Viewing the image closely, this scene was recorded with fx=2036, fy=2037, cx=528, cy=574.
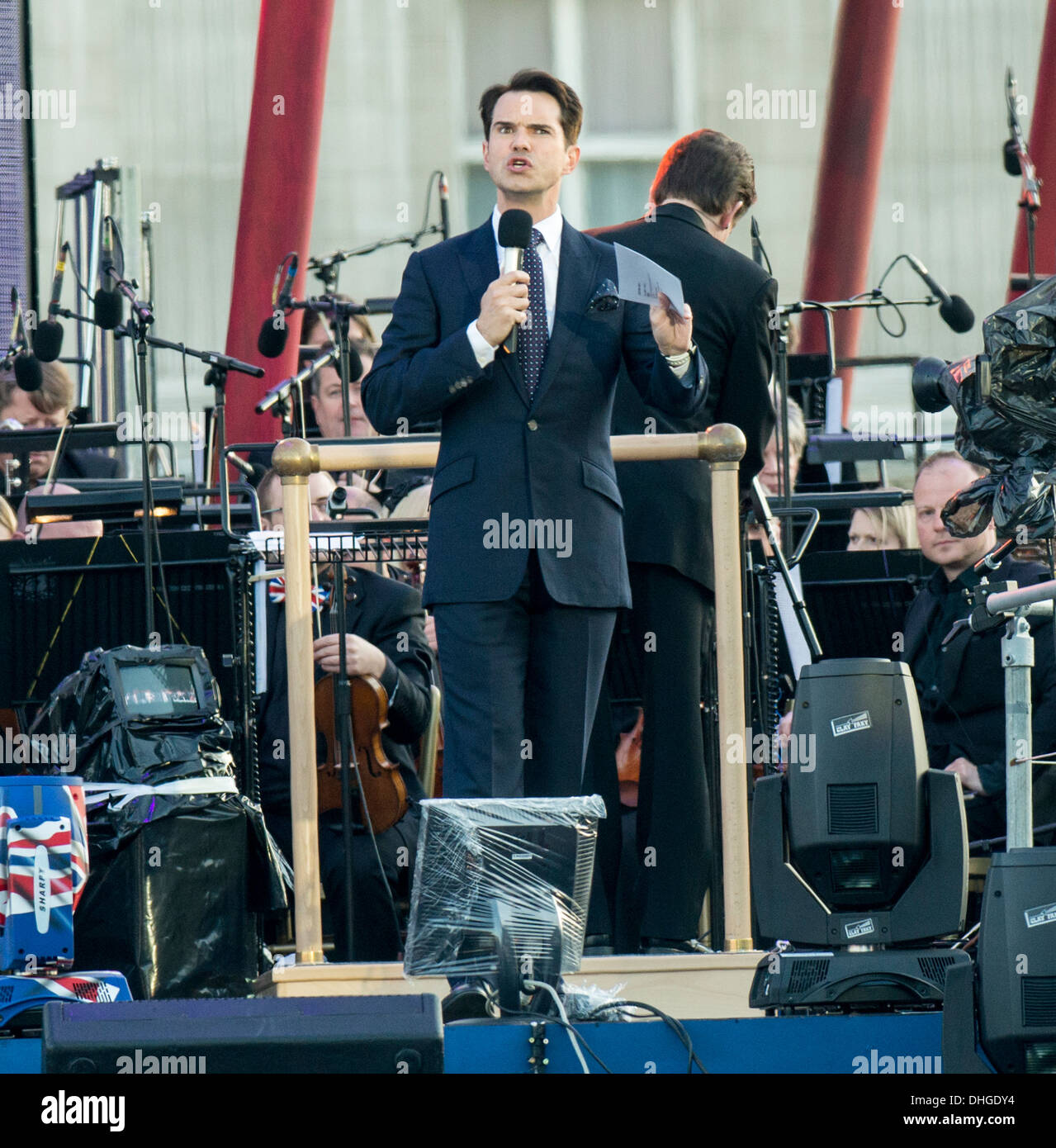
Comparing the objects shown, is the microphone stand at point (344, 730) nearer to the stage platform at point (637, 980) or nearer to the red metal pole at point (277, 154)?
the stage platform at point (637, 980)

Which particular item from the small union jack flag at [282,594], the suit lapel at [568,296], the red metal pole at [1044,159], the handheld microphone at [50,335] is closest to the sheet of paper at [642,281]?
the suit lapel at [568,296]

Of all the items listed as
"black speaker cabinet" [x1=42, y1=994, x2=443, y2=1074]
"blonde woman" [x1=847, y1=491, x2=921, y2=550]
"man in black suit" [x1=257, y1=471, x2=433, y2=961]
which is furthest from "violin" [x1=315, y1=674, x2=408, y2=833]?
"black speaker cabinet" [x1=42, y1=994, x2=443, y2=1074]

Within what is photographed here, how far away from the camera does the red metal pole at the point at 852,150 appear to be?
10805 millimetres

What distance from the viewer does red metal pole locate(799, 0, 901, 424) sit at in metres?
10.8

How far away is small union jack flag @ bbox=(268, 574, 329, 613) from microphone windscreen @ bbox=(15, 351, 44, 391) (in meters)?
1.61

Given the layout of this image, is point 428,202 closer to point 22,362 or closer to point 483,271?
point 22,362

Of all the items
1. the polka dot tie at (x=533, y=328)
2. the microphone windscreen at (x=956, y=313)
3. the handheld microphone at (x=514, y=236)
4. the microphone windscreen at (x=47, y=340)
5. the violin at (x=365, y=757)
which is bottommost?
the violin at (x=365, y=757)

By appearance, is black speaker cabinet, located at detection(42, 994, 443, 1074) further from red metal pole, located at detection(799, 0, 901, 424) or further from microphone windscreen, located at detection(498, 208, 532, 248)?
red metal pole, located at detection(799, 0, 901, 424)

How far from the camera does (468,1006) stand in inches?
130

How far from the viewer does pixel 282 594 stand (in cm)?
512

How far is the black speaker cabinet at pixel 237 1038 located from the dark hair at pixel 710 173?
2.23 m

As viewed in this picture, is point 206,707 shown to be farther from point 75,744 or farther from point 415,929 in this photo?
point 415,929

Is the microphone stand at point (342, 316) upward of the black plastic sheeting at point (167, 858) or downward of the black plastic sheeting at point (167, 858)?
upward

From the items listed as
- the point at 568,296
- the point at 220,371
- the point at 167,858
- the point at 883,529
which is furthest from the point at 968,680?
the point at 220,371
